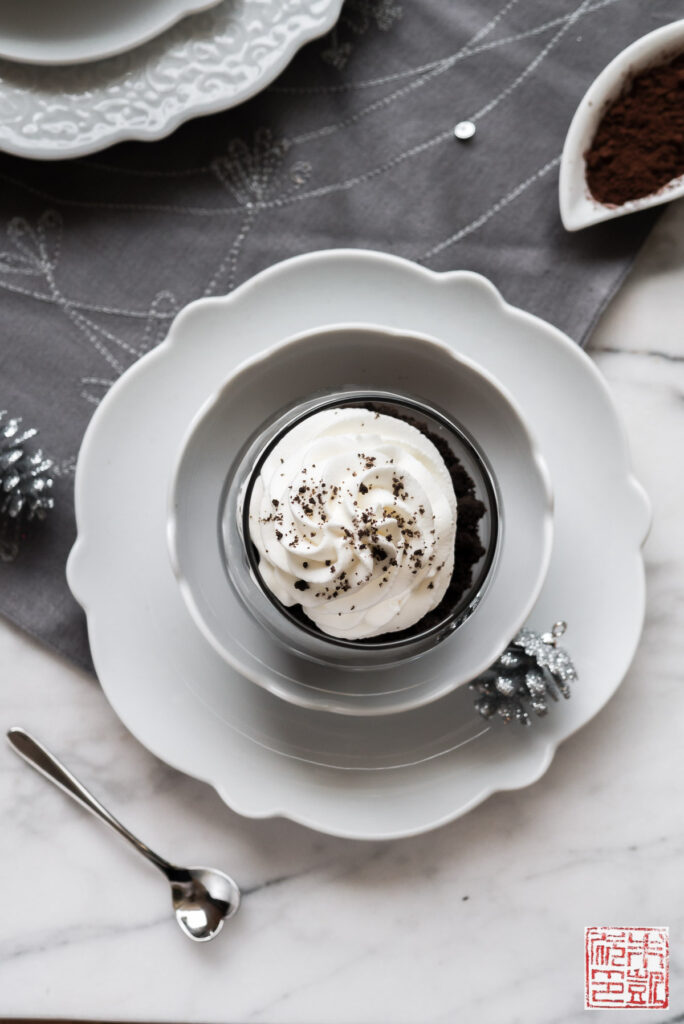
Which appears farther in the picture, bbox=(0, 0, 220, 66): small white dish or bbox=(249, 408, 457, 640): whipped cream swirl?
bbox=(0, 0, 220, 66): small white dish

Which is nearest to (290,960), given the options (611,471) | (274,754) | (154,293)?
(274,754)

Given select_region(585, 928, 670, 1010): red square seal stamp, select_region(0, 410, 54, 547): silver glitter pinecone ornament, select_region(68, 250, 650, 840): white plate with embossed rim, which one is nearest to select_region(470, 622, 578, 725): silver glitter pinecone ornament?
select_region(68, 250, 650, 840): white plate with embossed rim

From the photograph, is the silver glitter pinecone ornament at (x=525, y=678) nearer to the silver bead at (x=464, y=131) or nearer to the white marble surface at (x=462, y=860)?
the white marble surface at (x=462, y=860)

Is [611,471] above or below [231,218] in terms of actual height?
below

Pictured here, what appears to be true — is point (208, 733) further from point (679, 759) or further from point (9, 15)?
point (9, 15)

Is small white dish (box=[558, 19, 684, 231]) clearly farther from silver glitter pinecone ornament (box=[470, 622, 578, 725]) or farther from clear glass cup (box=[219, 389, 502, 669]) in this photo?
silver glitter pinecone ornament (box=[470, 622, 578, 725])
